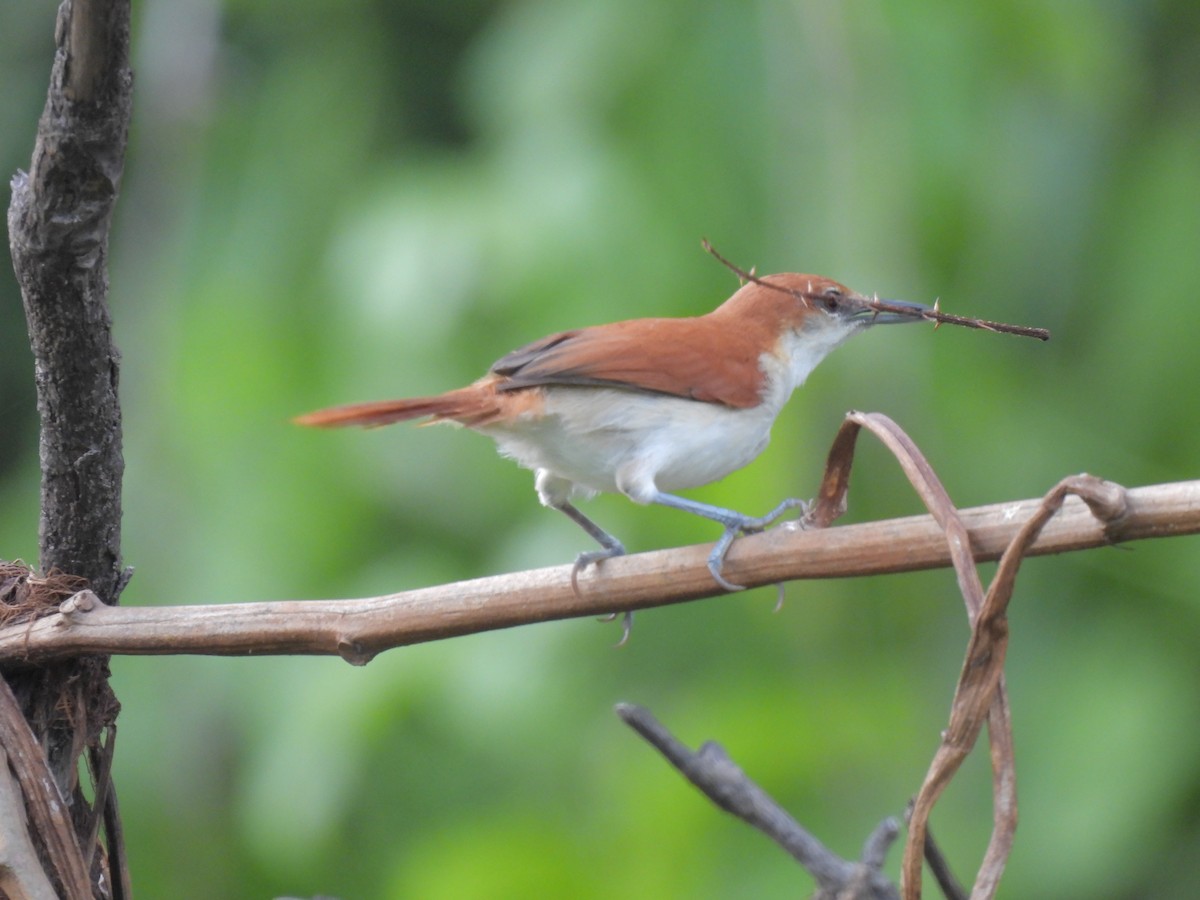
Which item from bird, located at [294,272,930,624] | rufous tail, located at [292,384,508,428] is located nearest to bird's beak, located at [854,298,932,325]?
bird, located at [294,272,930,624]

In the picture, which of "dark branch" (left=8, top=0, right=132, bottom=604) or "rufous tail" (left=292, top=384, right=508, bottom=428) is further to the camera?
"rufous tail" (left=292, top=384, right=508, bottom=428)

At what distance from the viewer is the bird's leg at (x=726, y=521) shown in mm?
1137

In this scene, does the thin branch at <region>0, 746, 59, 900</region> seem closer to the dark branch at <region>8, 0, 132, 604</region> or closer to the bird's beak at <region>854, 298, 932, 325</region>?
the dark branch at <region>8, 0, 132, 604</region>

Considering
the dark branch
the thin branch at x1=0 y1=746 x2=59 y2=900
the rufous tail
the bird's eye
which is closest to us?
the dark branch

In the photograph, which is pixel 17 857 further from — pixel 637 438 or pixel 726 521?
pixel 637 438

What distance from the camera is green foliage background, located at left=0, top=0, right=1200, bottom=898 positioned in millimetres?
3133

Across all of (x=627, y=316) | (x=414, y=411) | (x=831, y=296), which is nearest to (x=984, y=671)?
(x=414, y=411)

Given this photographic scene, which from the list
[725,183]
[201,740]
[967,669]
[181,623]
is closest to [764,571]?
[967,669]

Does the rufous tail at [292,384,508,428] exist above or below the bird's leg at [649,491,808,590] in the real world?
above

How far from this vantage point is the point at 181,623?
117cm

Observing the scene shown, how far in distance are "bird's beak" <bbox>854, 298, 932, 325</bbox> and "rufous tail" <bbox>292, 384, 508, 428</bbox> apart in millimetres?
629

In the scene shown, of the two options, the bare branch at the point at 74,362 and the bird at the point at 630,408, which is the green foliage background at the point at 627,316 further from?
the bare branch at the point at 74,362

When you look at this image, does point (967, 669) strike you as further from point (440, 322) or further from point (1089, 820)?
point (1089, 820)

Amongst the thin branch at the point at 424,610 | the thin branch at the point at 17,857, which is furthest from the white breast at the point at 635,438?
the thin branch at the point at 17,857
